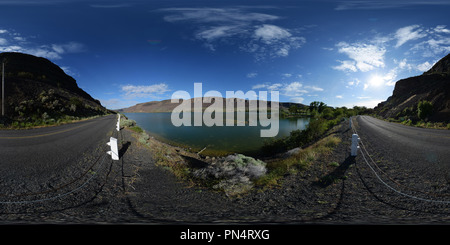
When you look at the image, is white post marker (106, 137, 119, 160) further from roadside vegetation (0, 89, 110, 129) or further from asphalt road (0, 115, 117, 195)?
roadside vegetation (0, 89, 110, 129)

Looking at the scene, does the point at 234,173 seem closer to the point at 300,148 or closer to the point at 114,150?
the point at 114,150

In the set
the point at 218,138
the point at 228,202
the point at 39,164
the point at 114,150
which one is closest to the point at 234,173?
the point at 228,202


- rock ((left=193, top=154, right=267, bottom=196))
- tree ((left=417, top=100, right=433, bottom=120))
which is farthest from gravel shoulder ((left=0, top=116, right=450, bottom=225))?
tree ((left=417, top=100, right=433, bottom=120))

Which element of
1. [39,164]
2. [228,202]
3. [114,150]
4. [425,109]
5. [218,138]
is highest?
[425,109]

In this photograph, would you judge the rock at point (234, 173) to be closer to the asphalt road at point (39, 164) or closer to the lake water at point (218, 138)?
the asphalt road at point (39, 164)

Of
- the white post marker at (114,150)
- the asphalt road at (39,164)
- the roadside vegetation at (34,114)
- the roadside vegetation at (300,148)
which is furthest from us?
the roadside vegetation at (34,114)

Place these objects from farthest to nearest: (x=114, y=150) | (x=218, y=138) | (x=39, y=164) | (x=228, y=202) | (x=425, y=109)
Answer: (x=425, y=109), (x=218, y=138), (x=114, y=150), (x=39, y=164), (x=228, y=202)

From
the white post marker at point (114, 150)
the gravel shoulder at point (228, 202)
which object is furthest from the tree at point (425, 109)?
the white post marker at point (114, 150)

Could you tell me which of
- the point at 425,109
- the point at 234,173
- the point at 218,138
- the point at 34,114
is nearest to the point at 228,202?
the point at 234,173

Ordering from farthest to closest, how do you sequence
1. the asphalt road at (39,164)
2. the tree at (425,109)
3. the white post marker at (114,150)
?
the tree at (425,109) → the white post marker at (114,150) → the asphalt road at (39,164)

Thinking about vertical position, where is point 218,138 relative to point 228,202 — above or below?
below

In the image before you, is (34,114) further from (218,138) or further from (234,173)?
(234,173)

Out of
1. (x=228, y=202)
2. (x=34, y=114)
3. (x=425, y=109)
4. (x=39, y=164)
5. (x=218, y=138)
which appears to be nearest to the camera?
(x=228, y=202)

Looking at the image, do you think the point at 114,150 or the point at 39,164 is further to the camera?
the point at 114,150
